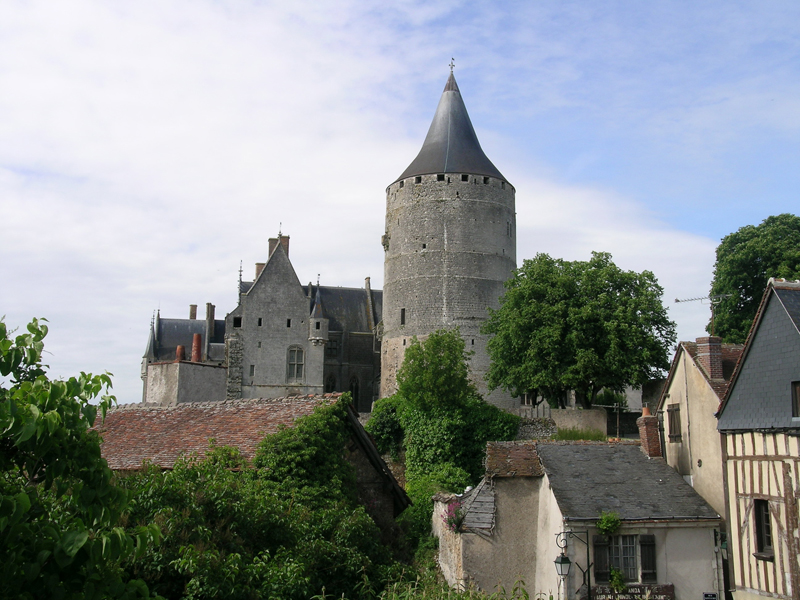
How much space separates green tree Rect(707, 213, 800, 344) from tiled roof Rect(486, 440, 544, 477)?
17.1m

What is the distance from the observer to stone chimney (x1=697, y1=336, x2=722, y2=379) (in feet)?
52.1

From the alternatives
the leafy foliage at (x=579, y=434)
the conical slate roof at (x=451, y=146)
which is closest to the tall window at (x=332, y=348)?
the conical slate roof at (x=451, y=146)

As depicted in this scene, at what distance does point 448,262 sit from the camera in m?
35.5

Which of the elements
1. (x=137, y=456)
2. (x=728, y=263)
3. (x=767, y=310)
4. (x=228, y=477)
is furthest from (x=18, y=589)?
(x=728, y=263)

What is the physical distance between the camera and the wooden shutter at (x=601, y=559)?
1398 cm

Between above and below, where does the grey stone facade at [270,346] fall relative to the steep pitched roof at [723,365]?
above

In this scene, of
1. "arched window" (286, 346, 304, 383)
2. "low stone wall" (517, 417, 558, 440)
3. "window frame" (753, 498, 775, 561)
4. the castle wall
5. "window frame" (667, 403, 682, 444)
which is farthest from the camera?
"arched window" (286, 346, 304, 383)

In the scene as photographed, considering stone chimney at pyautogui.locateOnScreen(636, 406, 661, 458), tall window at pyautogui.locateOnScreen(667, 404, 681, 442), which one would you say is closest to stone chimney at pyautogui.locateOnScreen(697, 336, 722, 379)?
tall window at pyautogui.locateOnScreen(667, 404, 681, 442)

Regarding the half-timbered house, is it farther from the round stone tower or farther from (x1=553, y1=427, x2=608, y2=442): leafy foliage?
the round stone tower

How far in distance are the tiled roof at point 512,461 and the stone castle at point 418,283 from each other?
18.7 meters

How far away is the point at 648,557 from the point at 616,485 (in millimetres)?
1645

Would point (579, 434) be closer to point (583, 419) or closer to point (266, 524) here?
point (583, 419)

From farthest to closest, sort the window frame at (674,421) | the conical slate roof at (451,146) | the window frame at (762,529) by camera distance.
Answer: the conical slate roof at (451,146) → the window frame at (674,421) → the window frame at (762,529)

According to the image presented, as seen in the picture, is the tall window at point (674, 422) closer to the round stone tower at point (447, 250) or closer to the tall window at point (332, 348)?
the round stone tower at point (447, 250)
